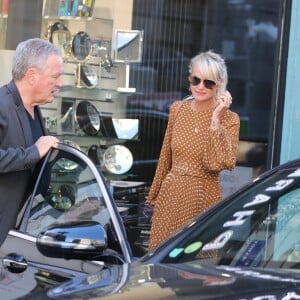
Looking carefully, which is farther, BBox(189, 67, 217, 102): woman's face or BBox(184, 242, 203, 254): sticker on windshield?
BBox(189, 67, 217, 102): woman's face

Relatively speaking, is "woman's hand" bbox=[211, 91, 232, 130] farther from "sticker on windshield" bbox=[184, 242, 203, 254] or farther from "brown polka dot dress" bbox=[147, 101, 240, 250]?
"sticker on windshield" bbox=[184, 242, 203, 254]

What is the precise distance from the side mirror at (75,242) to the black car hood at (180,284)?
21 cm

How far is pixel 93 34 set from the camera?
6930 mm

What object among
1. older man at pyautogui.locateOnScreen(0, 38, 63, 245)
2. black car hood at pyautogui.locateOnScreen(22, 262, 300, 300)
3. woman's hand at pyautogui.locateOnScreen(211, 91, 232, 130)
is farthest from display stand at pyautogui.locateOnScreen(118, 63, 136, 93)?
black car hood at pyautogui.locateOnScreen(22, 262, 300, 300)

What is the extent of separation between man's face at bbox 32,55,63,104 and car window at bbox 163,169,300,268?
1010mm

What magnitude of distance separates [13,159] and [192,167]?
1.13m

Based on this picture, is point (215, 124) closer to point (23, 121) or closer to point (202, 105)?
point (202, 105)

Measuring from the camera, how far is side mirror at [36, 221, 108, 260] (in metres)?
3.24

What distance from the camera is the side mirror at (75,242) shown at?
3238mm

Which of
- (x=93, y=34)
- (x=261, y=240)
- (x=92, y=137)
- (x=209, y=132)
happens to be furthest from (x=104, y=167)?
(x=261, y=240)

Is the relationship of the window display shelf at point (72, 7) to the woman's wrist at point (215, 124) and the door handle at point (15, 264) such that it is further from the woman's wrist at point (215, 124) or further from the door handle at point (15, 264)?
the door handle at point (15, 264)

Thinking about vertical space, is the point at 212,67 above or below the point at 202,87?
above

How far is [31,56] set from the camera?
386 cm

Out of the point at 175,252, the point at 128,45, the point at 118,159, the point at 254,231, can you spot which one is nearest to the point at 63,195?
the point at 175,252
